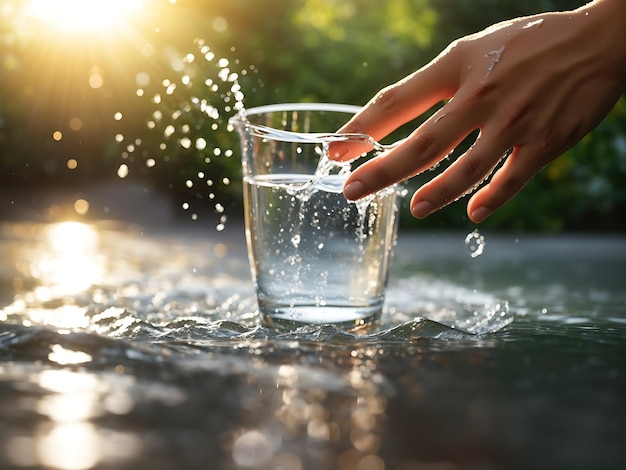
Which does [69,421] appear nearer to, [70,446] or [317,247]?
[70,446]

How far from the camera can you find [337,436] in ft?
2.56

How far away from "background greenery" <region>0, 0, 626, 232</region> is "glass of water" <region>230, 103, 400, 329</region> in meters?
3.32

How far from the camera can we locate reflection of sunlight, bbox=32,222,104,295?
96.3 inches

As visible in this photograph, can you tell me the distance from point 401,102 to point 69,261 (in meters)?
2.06

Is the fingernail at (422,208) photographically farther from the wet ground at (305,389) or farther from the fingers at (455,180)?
the wet ground at (305,389)

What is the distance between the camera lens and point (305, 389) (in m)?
0.97

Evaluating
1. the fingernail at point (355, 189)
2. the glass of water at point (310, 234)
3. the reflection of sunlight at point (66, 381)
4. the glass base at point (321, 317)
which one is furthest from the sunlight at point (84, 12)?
the reflection of sunlight at point (66, 381)

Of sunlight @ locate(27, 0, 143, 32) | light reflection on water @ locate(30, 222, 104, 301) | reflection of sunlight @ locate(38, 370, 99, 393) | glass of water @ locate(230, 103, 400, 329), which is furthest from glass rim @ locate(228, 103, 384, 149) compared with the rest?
sunlight @ locate(27, 0, 143, 32)

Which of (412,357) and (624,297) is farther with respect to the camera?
(624,297)

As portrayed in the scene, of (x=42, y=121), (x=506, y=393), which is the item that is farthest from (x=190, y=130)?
(x=42, y=121)

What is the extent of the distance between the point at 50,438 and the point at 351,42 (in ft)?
22.6

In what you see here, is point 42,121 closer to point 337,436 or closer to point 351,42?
point 351,42

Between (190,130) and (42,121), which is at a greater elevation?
(42,121)

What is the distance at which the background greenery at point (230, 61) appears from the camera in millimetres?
5430
